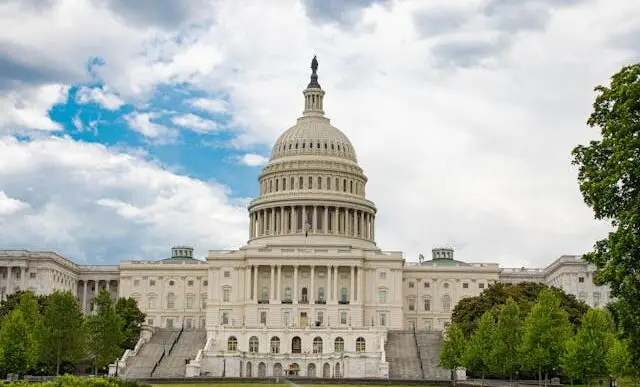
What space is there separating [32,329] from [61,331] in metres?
3.68

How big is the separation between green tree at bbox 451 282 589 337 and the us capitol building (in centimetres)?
901

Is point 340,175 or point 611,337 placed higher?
point 340,175

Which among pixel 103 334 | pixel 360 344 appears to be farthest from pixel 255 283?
pixel 103 334

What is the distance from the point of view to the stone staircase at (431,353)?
123 m

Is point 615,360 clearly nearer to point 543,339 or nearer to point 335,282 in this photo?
point 543,339

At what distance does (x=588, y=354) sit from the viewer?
8219cm

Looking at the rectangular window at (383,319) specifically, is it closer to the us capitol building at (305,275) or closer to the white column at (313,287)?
the us capitol building at (305,275)

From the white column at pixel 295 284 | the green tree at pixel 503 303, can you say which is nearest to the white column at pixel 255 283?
the white column at pixel 295 284

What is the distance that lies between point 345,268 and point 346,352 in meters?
37.6

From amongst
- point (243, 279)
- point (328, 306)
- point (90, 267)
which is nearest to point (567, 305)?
point (328, 306)

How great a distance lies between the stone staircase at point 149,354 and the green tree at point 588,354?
51.3 m

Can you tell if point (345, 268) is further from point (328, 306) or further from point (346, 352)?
point (346, 352)

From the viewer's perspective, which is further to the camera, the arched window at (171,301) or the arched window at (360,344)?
the arched window at (171,301)

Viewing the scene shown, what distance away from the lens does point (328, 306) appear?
164750mm
